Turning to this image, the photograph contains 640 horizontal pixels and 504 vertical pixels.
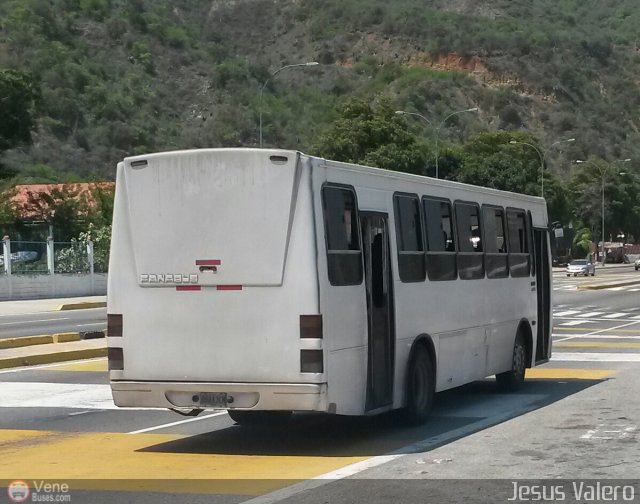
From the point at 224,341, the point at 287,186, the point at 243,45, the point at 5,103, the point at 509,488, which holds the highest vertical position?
the point at 243,45

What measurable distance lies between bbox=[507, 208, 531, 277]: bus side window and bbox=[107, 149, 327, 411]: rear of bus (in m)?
6.16

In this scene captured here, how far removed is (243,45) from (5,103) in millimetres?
111793

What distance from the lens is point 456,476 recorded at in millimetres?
10430

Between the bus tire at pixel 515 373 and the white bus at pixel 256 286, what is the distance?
4.05 metres

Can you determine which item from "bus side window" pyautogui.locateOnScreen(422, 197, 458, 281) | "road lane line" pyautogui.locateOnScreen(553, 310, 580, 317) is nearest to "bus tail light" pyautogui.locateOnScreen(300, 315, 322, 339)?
"bus side window" pyautogui.locateOnScreen(422, 197, 458, 281)

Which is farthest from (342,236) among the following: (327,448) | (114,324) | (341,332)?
(114,324)

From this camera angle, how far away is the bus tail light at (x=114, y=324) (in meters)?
12.2

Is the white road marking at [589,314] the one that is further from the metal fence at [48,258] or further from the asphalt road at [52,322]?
the metal fence at [48,258]

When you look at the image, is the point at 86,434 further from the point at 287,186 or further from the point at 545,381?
the point at 545,381

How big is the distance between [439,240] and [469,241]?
1.08m

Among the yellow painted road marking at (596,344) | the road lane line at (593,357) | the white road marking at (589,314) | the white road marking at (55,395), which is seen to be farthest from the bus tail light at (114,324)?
the white road marking at (589,314)

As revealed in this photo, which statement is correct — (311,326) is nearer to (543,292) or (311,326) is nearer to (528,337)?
(528,337)

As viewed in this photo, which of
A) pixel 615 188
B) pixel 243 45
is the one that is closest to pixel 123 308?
pixel 615 188

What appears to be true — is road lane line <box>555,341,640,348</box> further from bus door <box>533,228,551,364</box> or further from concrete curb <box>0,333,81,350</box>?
concrete curb <box>0,333,81,350</box>
